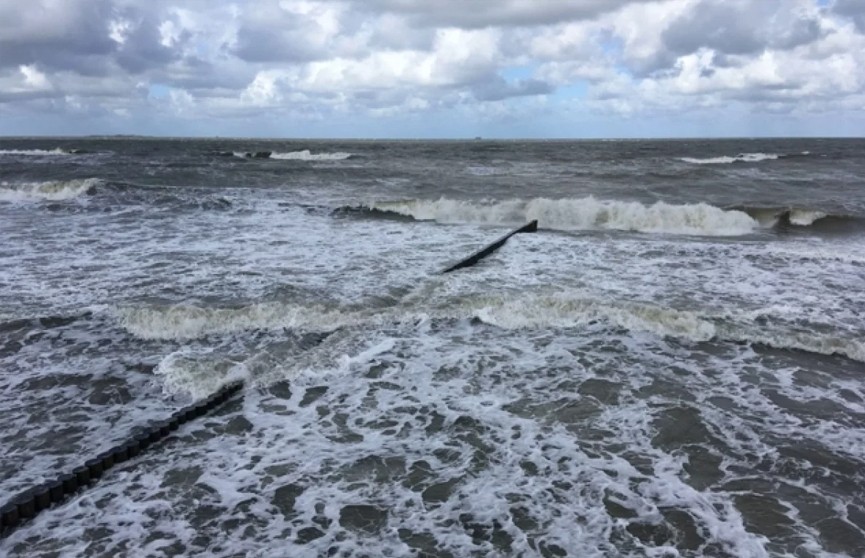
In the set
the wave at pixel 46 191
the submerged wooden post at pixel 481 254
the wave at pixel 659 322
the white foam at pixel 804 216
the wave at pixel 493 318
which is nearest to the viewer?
the wave at pixel 659 322

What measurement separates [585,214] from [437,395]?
16.3 meters

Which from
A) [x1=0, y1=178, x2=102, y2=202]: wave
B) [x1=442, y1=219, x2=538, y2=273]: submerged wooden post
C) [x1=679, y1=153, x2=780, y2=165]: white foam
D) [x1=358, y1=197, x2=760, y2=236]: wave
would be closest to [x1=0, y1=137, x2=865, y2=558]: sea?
[x1=442, y1=219, x2=538, y2=273]: submerged wooden post

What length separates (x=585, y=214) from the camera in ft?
71.6

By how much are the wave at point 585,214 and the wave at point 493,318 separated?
423 inches

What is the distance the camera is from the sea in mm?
4625

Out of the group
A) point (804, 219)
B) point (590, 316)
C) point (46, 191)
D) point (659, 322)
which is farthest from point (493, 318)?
point (46, 191)

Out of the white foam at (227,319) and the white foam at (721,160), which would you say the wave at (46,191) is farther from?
the white foam at (721,160)

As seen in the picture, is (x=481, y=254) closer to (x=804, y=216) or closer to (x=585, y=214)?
(x=585, y=214)

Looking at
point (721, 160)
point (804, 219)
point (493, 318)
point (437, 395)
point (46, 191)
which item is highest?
point (721, 160)

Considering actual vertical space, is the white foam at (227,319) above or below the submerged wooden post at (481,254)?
below

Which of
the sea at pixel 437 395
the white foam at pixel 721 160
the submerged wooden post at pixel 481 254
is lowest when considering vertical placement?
the sea at pixel 437 395

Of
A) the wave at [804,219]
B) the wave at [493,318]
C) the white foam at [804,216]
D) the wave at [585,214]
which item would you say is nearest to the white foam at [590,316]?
the wave at [493,318]

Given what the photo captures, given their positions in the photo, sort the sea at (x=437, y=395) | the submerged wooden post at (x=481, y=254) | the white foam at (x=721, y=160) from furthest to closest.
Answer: the white foam at (x=721, y=160), the submerged wooden post at (x=481, y=254), the sea at (x=437, y=395)

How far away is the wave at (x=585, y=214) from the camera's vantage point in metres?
20.5
